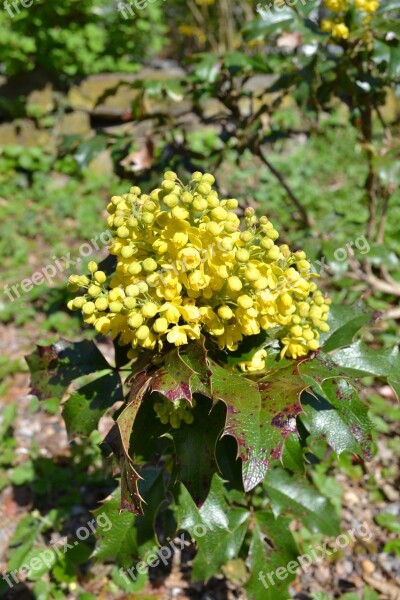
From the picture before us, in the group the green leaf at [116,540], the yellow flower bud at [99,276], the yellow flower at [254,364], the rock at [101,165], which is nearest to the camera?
the yellow flower bud at [99,276]

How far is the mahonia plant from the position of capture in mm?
1049

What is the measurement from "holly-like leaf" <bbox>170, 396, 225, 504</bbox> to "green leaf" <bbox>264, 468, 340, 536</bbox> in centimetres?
52

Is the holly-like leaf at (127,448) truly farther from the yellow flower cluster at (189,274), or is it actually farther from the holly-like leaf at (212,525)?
the holly-like leaf at (212,525)

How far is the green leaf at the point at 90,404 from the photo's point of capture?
136cm

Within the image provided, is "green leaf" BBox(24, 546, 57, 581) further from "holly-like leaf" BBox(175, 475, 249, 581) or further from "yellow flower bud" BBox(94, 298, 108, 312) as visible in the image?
"yellow flower bud" BBox(94, 298, 108, 312)

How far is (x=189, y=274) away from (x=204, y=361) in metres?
0.18

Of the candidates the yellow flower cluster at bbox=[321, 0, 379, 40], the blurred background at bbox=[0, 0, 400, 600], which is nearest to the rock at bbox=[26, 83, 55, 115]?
the blurred background at bbox=[0, 0, 400, 600]

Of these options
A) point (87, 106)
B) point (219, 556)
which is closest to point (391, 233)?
point (219, 556)

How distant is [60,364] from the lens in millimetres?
1454

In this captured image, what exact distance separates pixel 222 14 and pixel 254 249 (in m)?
6.43

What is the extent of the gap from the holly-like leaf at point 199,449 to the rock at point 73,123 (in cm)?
468

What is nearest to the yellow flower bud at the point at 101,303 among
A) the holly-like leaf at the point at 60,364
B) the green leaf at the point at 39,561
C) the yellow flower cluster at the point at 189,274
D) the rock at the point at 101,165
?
the yellow flower cluster at the point at 189,274

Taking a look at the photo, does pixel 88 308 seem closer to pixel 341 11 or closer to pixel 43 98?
pixel 341 11

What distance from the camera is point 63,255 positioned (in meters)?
4.00
